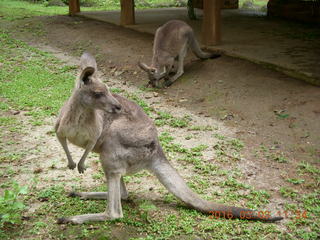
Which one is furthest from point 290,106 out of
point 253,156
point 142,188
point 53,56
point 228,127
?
point 53,56

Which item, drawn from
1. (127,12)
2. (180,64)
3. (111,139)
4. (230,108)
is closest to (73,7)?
(127,12)

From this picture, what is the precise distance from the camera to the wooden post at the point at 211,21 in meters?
7.55

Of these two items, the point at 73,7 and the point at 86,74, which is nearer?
the point at 86,74

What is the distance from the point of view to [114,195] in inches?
131

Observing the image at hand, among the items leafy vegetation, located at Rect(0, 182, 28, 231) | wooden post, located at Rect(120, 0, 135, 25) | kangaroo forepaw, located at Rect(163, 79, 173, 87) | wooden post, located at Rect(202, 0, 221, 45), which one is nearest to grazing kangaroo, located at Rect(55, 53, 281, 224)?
leafy vegetation, located at Rect(0, 182, 28, 231)

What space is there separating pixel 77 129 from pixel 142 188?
105cm

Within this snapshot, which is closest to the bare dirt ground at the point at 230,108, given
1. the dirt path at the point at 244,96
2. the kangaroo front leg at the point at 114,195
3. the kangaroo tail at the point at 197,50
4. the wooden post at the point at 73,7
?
the dirt path at the point at 244,96

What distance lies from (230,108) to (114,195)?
10.3ft

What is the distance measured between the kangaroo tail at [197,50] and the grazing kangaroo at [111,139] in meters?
4.12

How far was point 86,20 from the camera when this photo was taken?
11789 millimetres

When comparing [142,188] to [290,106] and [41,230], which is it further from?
[290,106]

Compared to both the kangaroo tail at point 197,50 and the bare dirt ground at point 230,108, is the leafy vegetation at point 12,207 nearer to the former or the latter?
the bare dirt ground at point 230,108

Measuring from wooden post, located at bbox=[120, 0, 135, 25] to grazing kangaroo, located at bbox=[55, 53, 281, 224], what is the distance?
23.1 ft

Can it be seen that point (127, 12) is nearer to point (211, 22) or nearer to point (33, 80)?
point (211, 22)
